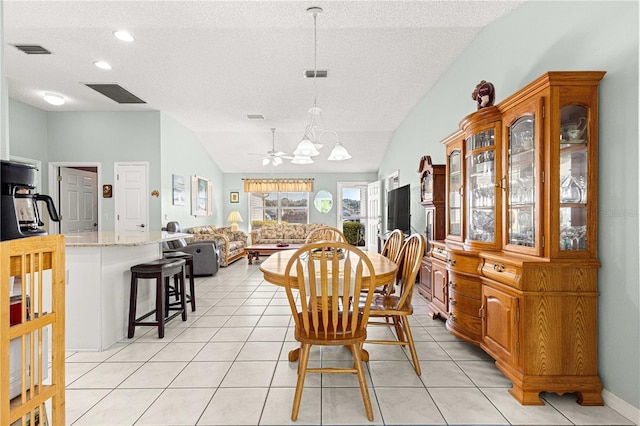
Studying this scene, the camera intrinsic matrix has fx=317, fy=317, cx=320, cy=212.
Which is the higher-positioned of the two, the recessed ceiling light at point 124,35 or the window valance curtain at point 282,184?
the recessed ceiling light at point 124,35

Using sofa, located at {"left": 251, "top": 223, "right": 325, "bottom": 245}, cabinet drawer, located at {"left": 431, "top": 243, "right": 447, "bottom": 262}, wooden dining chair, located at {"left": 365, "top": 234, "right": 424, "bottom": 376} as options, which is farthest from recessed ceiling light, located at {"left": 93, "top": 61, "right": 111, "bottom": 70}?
sofa, located at {"left": 251, "top": 223, "right": 325, "bottom": 245}

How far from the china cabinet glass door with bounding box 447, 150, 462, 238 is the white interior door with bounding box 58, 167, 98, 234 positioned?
20.6 ft

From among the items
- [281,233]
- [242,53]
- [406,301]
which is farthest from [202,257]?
[406,301]

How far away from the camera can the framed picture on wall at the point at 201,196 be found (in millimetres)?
7020

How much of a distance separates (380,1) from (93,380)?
3492mm

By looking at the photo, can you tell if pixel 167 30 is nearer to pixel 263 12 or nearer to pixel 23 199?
pixel 263 12

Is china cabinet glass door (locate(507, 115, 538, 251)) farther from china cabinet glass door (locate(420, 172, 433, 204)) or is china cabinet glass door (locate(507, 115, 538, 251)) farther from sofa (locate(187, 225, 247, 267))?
sofa (locate(187, 225, 247, 267))

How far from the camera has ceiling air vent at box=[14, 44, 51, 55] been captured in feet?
11.0

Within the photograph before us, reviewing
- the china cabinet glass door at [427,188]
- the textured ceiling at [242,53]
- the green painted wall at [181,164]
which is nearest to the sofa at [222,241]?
the green painted wall at [181,164]

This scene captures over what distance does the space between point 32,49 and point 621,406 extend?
5.79 metres

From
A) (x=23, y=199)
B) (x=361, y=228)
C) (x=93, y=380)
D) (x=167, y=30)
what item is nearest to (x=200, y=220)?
(x=361, y=228)

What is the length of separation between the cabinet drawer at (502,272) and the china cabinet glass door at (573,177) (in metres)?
0.29

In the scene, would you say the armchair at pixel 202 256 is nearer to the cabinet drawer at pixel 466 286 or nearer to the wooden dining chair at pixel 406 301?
the wooden dining chair at pixel 406 301

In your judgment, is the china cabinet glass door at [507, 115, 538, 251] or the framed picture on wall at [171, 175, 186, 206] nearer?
the china cabinet glass door at [507, 115, 538, 251]
